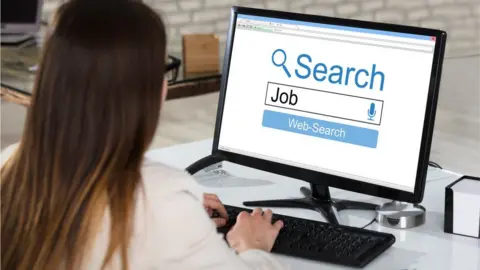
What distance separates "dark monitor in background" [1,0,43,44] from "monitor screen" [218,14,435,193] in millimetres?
2096

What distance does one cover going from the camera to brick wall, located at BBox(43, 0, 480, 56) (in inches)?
205

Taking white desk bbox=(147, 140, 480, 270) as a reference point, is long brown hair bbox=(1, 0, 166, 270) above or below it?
above

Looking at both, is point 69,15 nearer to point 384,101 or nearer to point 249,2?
point 384,101

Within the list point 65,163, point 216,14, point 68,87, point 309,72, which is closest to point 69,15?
point 68,87

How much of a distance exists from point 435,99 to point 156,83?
0.66 meters

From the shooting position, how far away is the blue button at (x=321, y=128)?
1.73 meters

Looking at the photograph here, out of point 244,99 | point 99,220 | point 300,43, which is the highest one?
point 300,43

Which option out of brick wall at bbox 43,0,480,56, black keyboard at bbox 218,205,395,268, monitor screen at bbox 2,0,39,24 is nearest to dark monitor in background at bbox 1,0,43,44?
monitor screen at bbox 2,0,39,24

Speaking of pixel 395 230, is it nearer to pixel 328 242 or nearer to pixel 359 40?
pixel 328 242

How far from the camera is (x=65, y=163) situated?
1212 mm

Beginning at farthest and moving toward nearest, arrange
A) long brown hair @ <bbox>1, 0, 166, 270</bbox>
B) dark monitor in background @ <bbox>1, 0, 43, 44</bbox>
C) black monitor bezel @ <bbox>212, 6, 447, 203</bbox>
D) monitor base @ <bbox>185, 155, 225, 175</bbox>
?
dark monitor in background @ <bbox>1, 0, 43, 44</bbox>
monitor base @ <bbox>185, 155, 225, 175</bbox>
black monitor bezel @ <bbox>212, 6, 447, 203</bbox>
long brown hair @ <bbox>1, 0, 166, 270</bbox>

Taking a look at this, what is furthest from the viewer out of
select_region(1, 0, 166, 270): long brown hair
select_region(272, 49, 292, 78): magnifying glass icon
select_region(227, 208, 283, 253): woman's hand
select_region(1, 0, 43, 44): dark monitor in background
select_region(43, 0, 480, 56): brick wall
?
select_region(43, 0, 480, 56): brick wall

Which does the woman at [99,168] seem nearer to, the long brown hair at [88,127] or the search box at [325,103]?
the long brown hair at [88,127]

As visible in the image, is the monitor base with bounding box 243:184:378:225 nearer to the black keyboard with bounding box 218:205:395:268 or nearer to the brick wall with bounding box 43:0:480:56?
the black keyboard with bounding box 218:205:395:268
